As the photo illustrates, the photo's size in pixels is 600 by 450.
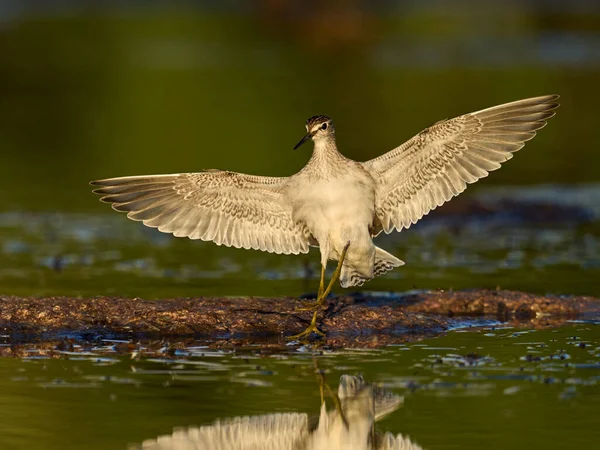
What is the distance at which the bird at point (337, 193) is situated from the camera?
10562 mm

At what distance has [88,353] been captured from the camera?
9945 mm

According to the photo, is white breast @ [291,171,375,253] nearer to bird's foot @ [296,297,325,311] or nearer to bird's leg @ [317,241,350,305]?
bird's leg @ [317,241,350,305]

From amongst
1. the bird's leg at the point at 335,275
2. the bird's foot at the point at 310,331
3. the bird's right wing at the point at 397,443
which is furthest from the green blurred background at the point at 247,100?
the bird's right wing at the point at 397,443

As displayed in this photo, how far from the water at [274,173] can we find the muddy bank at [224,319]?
0.87 ft

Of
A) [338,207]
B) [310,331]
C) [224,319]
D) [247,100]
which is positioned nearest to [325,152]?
[338,207]

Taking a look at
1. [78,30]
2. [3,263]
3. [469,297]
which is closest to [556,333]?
[469,297]

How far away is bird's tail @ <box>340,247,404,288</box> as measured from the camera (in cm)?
1095

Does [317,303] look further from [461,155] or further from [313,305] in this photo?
[461,155]

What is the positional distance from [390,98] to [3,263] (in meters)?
17.9

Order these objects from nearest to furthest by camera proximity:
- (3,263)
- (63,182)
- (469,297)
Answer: (469,297)
(3,263)
(63,182)

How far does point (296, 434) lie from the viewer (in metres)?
8.02

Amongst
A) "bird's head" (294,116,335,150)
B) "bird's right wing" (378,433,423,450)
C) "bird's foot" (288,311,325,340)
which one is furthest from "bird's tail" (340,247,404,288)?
"bird's right wing" (378,433,423,450)

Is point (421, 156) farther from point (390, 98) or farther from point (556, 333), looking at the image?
point (390, 98)

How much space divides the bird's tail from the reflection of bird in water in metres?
2.49
